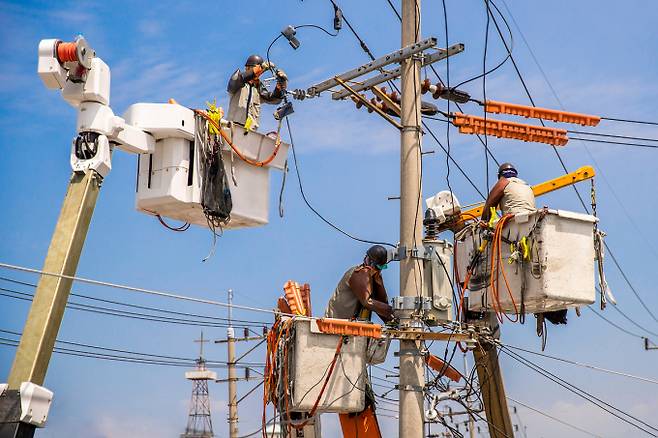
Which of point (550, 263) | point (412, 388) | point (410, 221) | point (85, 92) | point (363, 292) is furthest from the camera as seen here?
point (363, 292)

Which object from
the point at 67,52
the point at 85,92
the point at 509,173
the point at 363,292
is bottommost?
the point at 363,292

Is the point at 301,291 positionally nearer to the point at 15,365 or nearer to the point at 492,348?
the point at 492,348

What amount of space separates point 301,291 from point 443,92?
11.0 feet

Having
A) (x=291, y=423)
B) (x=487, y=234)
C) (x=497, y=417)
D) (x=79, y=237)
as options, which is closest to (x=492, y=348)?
(x=497, y=417)

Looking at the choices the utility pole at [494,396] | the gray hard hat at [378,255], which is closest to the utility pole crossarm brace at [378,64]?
the gray hard hat at [378,255]

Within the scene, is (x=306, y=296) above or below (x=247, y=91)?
below

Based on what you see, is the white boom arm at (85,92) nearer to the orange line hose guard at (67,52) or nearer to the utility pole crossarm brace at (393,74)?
the orange line hose guard at (67,52)

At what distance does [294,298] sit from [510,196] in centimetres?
284

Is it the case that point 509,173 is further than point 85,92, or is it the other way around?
point 509,173

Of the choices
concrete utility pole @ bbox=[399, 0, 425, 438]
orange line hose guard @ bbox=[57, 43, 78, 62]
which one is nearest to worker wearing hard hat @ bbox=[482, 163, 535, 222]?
concrete utility pole @ bbox=[399, 0, 425, 438]

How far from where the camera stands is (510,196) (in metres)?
12.8

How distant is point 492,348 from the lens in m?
14.1

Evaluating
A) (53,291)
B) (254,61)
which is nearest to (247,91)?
(254,61)

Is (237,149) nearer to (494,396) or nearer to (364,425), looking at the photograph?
(364,425)
